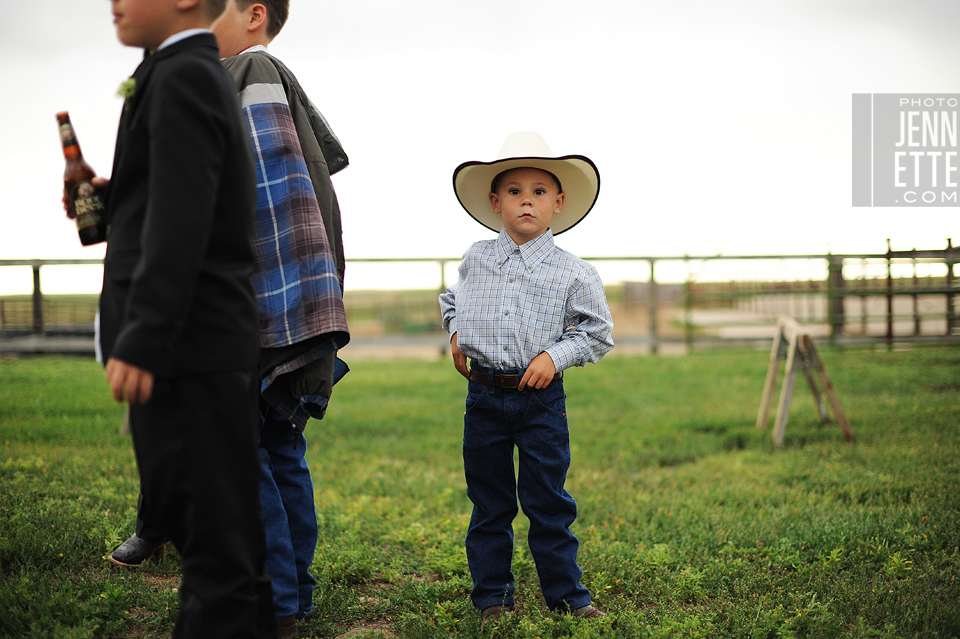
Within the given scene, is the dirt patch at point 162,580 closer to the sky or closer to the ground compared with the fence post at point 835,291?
closer to the ground

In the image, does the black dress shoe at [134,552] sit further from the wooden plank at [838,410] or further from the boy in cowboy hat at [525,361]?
the wooden plank at [838,410]

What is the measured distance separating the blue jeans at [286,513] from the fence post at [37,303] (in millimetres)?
9132

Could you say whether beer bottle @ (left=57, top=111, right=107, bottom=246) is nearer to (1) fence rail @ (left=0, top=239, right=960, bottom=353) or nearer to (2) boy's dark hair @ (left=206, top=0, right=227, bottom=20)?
(2) boy's dark hair @ (left=206, top=0, right=227, bottom=20)

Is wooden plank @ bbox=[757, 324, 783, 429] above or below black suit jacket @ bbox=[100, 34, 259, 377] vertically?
below

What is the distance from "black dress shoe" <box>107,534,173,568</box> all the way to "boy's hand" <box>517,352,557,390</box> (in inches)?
72.1

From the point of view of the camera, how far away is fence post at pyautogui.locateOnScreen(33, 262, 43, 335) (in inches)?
401

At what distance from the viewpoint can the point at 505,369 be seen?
2719 millimetres

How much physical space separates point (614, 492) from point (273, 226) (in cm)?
316

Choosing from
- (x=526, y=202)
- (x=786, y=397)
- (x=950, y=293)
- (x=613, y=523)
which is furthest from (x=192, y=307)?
(x=950, y=293)

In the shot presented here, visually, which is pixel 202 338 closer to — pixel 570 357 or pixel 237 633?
pixel 237 633

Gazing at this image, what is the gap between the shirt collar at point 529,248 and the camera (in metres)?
2.85

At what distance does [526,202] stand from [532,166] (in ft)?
0.50

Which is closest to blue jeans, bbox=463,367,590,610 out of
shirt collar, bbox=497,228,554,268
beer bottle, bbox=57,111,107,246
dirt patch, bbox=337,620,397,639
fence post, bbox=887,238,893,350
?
dirt patch, bbox=337,620,397,639

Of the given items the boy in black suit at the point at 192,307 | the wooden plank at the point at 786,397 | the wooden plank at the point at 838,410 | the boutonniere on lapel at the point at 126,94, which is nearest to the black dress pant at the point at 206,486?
the boy in black suit at the point at 192,307
